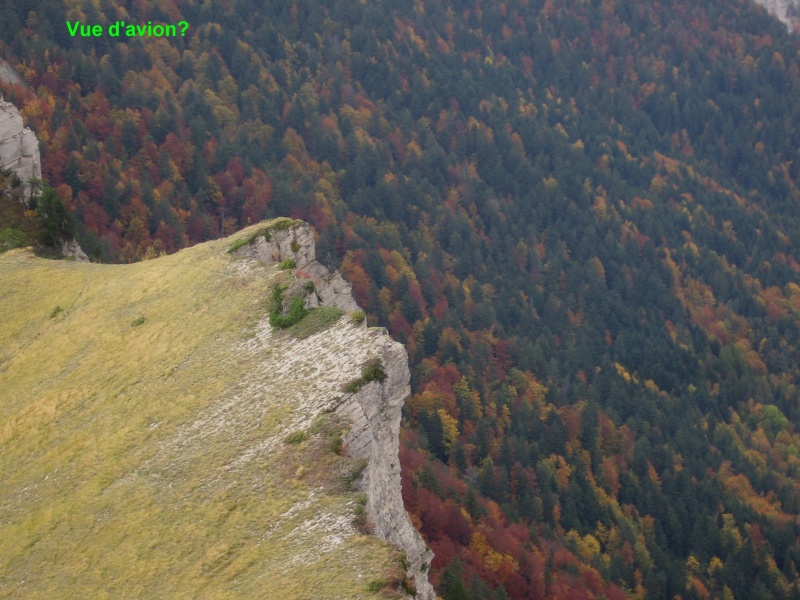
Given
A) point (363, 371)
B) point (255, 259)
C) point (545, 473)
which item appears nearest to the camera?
point (363, 371)

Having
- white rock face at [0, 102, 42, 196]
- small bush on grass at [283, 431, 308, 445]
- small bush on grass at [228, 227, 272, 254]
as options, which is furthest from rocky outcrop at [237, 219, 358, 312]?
white rock face at [0, 102, 42, 196]

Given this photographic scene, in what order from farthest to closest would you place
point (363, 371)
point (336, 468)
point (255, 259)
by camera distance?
point (255, 259)
point (363, 371)
point (336, 468)

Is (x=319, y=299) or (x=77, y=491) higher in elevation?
(x=319, y=299)

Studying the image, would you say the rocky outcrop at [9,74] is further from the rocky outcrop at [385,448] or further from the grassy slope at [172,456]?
the rocky outcrop at [385,448]

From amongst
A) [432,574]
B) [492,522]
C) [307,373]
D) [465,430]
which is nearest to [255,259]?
[307,373]

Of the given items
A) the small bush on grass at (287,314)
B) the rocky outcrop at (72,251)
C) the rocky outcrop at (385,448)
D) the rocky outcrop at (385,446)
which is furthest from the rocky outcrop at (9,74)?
the rocky outcrop at (385,448)

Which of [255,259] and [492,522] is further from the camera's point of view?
[492,522]

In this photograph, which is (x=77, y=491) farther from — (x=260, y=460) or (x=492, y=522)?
(x=492, y=522)
